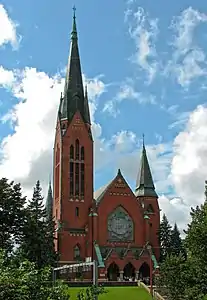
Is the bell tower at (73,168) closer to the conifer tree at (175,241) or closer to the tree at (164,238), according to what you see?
the tree at (164,238)

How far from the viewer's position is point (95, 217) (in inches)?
2931

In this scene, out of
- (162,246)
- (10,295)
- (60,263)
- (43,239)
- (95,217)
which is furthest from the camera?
(162,246)

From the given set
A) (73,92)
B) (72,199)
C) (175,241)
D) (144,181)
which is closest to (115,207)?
(72,199)

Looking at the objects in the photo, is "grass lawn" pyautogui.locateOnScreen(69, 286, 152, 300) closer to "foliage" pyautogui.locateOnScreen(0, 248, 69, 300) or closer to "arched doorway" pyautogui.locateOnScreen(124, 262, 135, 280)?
"arched doorway" pyautogui.locateOnScreen(124, 262, 135, 280)

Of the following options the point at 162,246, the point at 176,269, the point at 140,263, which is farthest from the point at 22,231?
the point at 162,246

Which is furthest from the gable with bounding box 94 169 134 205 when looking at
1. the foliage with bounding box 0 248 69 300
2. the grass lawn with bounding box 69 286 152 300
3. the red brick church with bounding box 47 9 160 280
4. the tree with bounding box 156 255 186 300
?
the foliage with bounding box 0 248 69 300

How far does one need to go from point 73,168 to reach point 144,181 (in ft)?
42.6

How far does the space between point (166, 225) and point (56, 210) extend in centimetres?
1775

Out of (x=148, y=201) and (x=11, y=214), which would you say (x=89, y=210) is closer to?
(x=148, y=201)

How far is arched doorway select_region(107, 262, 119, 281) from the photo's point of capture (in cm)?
7194

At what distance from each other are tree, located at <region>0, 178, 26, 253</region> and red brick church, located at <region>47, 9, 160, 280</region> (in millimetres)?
29619

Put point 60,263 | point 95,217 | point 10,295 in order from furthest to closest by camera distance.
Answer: point 95,217
point 60,263
point 10,295

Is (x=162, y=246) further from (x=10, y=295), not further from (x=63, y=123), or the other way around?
(x=10, y=295)

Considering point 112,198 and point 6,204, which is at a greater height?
point 112,198
